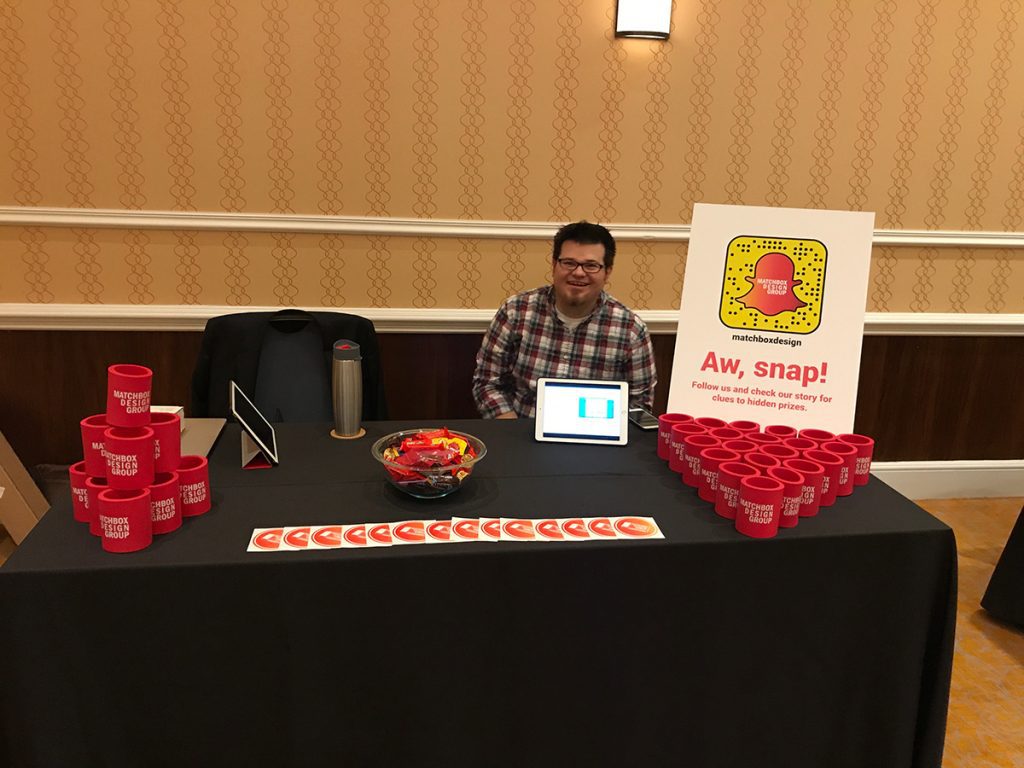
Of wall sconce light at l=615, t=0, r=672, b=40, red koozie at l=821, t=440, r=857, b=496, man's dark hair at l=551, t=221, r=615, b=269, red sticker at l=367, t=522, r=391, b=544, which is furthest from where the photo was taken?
wall sconce light at l=615, t=0, r=672, b=40

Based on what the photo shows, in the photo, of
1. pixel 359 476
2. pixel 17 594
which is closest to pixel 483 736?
pixel 359 476

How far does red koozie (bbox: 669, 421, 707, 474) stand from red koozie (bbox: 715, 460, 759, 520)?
17 cm

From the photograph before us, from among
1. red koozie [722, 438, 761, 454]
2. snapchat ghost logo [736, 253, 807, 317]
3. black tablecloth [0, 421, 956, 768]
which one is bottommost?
black tablecloth [0, 421, 956, 768]

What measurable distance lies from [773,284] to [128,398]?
147cm

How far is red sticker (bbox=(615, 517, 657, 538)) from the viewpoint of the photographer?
1422 millimetres

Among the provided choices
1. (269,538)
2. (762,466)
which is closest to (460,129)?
(762,466)

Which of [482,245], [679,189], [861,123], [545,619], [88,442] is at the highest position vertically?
[861,123]

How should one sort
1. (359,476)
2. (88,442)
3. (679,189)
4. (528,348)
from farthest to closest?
(679,189) → (528,348) → (359,476) → (88,442)

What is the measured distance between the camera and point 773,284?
6.21ft

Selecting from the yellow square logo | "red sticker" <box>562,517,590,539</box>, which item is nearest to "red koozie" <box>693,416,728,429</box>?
the yellow square logo

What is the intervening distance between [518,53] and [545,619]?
2246 mm

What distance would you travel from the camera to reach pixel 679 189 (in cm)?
310

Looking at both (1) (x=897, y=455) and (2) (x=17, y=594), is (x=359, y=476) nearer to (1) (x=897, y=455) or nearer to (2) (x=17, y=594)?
(2) (x=17, y=594)

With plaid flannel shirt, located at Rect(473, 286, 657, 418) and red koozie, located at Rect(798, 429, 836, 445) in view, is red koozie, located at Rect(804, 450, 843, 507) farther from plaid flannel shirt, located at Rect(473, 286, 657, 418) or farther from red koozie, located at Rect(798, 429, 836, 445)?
plaid flannel shirt, located at Rect(473, 286, 657, 418)
